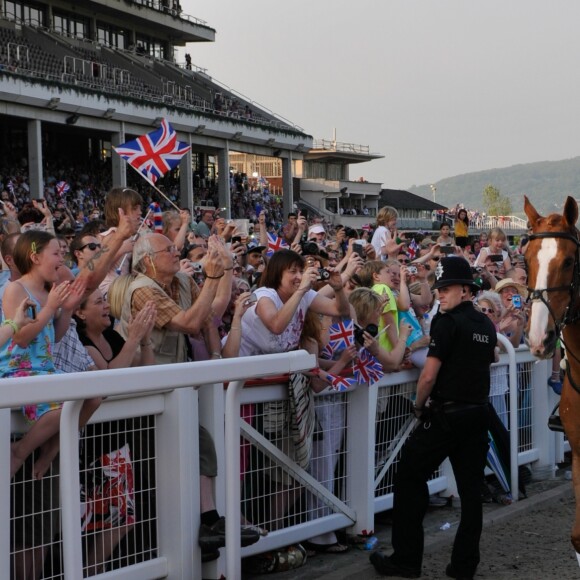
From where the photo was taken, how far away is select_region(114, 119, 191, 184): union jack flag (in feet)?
48.0

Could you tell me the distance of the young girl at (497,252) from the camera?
1434 cm

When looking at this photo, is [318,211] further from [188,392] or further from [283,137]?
[188,392]

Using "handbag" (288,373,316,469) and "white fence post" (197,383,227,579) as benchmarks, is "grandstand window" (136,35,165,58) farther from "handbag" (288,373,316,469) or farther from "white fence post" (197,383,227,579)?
"white fence post" (197,383,227,579)

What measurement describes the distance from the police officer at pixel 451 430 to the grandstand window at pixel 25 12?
4559 centimetres

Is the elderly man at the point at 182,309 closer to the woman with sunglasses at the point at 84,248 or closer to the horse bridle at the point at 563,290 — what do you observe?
the woman with sunglasses at the point at 84,248

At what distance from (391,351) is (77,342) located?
295cm

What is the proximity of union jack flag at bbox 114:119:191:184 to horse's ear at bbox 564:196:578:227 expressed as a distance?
9028 millimetres

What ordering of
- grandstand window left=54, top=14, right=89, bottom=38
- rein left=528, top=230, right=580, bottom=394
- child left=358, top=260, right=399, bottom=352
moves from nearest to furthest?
rein left=528, top=230, right=580, bottom=394 < child left=358, top=260, right=399, bottom=352 < grandstand window left=54, top=14, right=89, bottom=38

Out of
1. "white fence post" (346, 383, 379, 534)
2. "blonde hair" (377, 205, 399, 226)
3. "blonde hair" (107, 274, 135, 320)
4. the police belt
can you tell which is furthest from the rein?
"blonde hair" (377, 205, 399, 226)

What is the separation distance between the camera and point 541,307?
585 centimetres

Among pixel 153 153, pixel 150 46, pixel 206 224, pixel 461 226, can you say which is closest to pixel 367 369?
pixel 153 153

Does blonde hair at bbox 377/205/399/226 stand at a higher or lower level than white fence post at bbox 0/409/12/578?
higher

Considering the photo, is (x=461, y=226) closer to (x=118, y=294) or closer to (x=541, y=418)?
(x=541, y=418)

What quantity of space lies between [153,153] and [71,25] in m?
41.6
